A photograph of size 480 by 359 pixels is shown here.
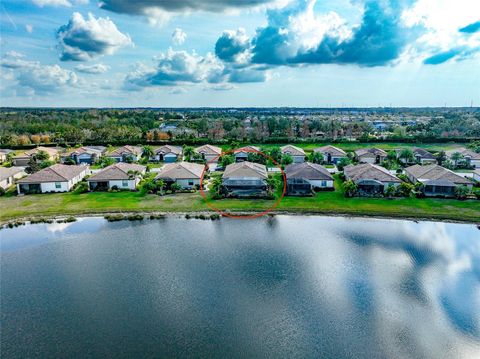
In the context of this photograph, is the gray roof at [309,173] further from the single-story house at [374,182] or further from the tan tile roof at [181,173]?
the tan tile roof at [181,173]

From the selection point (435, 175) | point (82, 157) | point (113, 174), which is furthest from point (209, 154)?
point (435, 175)

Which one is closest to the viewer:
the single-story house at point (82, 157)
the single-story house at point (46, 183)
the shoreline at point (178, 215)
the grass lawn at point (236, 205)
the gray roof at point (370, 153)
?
the shoreline at point (178, 215)

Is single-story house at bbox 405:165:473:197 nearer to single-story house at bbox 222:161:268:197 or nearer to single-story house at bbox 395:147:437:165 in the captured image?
single-story house at bbox 395:147:437:165

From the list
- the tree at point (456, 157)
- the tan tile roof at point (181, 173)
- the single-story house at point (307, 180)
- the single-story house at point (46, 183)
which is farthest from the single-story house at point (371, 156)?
the single-story house at point (46, 183)

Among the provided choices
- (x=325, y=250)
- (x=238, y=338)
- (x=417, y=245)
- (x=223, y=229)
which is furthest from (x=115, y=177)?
(x=417, y=245)

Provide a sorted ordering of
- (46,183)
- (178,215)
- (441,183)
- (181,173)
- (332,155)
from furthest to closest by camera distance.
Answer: (332,155) < (181,173) < (46,183) < (441,183) < (178,215)

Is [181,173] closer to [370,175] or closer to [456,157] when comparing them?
[370,175]
